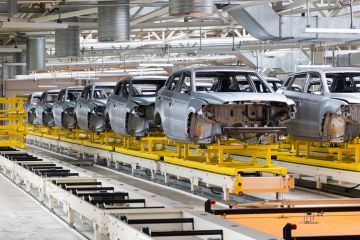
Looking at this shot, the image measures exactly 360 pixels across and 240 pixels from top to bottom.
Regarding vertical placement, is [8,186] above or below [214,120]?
below

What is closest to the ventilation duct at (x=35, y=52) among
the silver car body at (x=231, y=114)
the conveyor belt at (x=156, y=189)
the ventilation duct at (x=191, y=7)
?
the conveyor belt at (x=156, y=189)

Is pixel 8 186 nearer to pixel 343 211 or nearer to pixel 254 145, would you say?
pixel 254 145

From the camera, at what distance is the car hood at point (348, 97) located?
1184cm

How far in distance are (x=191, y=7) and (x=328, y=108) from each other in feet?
12.1

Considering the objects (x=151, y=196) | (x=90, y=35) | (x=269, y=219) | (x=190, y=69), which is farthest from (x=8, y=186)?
(x=90, y=35)

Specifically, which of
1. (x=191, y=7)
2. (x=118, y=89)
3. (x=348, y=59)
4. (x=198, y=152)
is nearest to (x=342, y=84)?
(x=198, y=152)

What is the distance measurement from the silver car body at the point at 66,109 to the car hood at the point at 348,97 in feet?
33.5

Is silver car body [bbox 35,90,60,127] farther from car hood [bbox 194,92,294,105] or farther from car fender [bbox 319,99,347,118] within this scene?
car hood [bbox 194,92,294,105]

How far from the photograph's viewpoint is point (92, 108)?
18.5 metres

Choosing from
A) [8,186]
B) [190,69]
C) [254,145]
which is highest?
[190,69]

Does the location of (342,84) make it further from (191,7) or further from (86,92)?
(86,92)

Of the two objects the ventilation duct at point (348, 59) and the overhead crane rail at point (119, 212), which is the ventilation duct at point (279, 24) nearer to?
the ventilation duct at point (348, 59)

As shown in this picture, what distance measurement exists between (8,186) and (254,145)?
16.0ft

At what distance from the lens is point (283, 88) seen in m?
14.0
